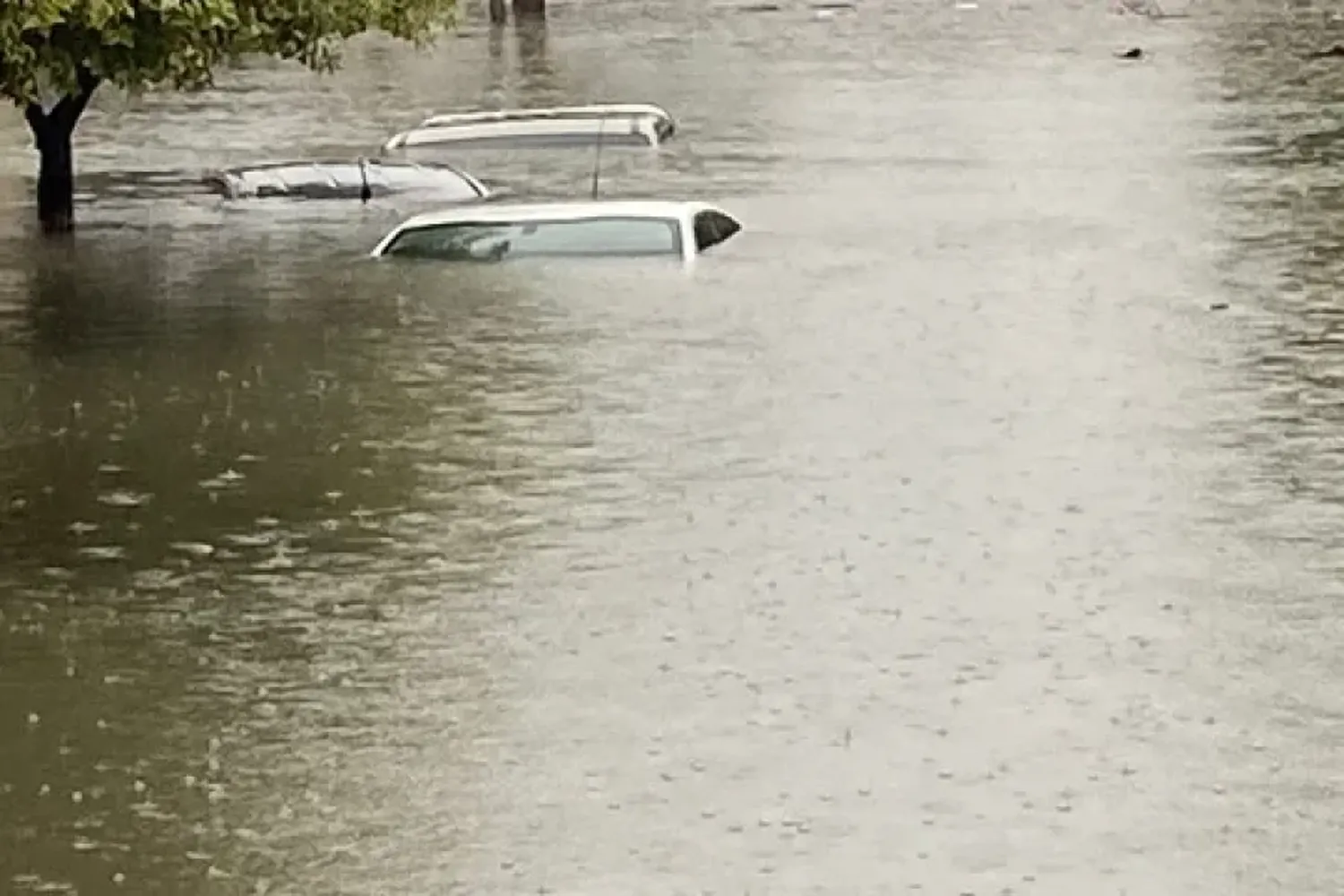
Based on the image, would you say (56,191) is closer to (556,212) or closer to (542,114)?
(556,212)

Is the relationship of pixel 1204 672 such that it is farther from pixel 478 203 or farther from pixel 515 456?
pixel 478 203

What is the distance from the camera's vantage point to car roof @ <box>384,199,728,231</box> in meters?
32.0

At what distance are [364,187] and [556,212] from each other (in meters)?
5.91

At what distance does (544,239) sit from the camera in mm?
31578

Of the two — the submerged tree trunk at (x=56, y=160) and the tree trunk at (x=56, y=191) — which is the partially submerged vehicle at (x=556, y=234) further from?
the tree trunk at (x=56, y=191)

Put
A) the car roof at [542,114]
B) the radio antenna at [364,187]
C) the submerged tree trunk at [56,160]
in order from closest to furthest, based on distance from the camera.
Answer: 1. the submerged tree trunk at [56,160]
2. the radio antenna at [364,187]
3. the car roof at [542,114]

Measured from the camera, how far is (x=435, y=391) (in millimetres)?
Answer: 24281

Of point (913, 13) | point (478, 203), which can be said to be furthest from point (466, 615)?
point (913, 13)

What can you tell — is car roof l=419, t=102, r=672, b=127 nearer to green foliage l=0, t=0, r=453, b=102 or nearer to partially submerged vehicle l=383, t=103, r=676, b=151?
partially submerged vehicle l=383, t=103, r=676, b=151

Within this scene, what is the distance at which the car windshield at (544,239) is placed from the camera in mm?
31453

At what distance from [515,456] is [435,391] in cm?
298

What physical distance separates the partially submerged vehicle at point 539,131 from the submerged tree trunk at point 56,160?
315 inches

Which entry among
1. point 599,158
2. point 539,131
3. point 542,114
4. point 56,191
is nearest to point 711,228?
point 56,191

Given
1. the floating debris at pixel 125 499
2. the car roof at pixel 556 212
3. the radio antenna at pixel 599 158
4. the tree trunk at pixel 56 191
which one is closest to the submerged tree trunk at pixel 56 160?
the tree trunk at pixel 56 191
